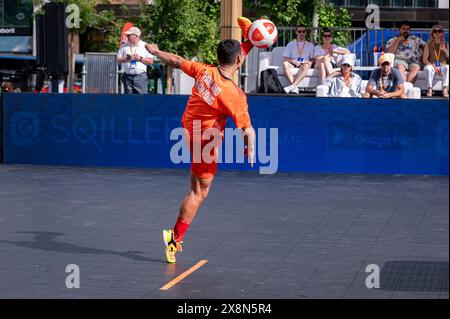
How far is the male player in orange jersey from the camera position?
9859mm

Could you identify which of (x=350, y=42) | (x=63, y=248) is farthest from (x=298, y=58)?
(x=63, y=248)

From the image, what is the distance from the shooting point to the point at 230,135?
17.9 metres

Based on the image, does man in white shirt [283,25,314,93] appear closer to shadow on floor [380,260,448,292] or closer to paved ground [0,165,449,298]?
paved ground [0,165,449,298]

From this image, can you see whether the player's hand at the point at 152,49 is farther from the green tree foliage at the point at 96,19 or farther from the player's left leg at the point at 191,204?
the green tree foliage at the point at 96,19

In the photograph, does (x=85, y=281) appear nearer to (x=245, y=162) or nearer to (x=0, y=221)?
(x=0, y=221)

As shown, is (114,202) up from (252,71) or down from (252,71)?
down

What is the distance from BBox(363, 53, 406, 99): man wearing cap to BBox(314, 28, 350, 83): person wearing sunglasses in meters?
1.74

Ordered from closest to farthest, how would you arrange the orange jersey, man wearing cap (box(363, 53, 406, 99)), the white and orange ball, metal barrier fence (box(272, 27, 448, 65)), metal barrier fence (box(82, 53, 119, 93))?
the orange jersey < the white and orange ball < man wearing cap (box(363, 53, 406, 99)) < metal barrier fence (box(82, 53, 119, 93)) < metal barrier fence (box(272, 27, 448, 65))

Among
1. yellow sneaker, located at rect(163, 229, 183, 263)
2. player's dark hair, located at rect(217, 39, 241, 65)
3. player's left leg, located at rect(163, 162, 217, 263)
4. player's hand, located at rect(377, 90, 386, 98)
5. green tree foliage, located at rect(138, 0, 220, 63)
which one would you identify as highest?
green tree foliage, located at rect(138, 0, 220, 63)

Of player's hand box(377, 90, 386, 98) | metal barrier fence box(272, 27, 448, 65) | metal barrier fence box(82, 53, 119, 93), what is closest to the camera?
player's hand box(377, 90, 386, 98)

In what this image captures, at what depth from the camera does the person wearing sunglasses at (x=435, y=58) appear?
20125mm

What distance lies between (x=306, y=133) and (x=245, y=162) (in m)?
1.23

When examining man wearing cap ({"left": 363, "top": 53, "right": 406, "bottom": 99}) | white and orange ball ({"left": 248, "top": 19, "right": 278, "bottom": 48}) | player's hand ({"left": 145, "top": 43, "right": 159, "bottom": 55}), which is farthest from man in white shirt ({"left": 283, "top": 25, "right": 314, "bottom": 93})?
player's hand ({"left": 145, "top": 43, "right": 159, "bottom": 55})

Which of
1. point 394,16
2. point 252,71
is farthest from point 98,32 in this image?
point 252,71
